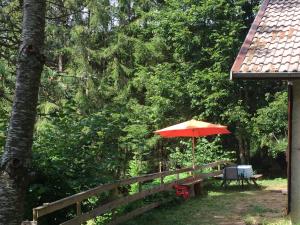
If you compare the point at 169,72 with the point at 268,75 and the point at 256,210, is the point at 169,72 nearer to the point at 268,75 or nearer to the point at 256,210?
the point at 256,210

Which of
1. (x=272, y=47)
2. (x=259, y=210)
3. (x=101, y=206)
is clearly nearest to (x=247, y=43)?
(x=272, y=47)

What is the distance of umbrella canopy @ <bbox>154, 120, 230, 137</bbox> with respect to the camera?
13.4 m

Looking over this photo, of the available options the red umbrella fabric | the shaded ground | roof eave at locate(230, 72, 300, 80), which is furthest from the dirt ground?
roof eave at locate(230, 72, 300, 80)

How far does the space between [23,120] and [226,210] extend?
7052mm

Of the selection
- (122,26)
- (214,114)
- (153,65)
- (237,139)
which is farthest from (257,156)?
(122,26)

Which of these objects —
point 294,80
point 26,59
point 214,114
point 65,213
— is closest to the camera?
point 26,59

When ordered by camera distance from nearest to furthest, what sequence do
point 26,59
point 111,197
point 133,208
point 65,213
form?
1. point 26,59
2. point 65,213
3. point 111,197
4. point 133,208

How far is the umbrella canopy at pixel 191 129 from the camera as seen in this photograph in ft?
43.9

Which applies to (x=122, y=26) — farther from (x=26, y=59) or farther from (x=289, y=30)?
(x=26, y=59)

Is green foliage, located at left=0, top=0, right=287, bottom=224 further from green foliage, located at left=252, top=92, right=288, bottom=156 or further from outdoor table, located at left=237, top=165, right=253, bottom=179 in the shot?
outdoor table, located at left=237, top=165, right=253, bottom=179

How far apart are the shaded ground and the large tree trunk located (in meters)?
4.82

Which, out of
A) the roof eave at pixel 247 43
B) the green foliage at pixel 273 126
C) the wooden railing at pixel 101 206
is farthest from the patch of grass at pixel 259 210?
the green foliage at pixel 273 126

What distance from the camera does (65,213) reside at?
7348mm

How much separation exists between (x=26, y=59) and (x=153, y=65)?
1691 cm
